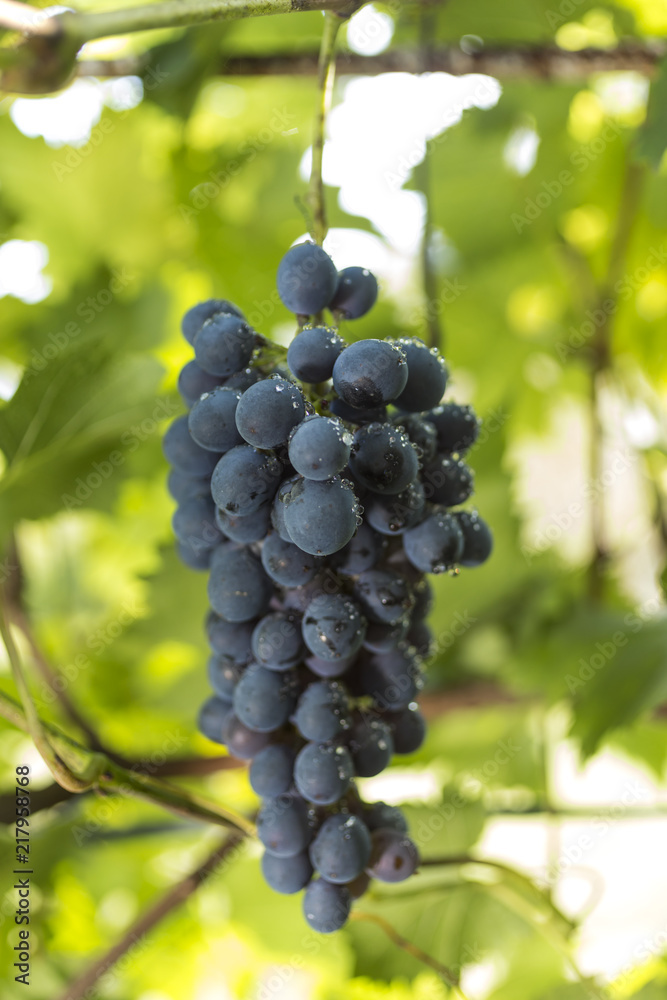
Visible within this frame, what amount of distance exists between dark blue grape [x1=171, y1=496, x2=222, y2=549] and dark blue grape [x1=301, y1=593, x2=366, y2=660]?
8 centimetres

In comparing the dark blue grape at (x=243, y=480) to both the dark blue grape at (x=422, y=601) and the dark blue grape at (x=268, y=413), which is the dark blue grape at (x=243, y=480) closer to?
the dark blue grape at (x=268, y=413)

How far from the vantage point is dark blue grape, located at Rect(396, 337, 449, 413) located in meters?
0.41

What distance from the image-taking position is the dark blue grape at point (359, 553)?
0.42 meters

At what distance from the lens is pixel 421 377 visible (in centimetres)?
41

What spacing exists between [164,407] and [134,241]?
20.6 inches

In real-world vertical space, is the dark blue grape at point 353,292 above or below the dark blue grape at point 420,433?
above

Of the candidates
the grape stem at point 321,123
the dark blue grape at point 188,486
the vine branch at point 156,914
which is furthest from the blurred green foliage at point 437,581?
the grape stem at point 321,123

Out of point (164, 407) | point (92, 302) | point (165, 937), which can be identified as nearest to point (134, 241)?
point (92, 302)

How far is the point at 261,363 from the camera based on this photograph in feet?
1.43

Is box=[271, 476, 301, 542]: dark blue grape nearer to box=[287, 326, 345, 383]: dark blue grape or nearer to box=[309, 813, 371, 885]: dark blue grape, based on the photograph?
box=[287, 326, 345, 383]: dark blue grape

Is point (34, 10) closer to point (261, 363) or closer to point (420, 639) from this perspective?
point (261, 363)

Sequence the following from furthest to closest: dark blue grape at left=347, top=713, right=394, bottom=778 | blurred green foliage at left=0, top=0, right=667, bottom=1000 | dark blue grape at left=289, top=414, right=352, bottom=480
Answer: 1. blurred green foliage at left=0, top=0, right=667, bottom=1000
2. dark blue grape at left=347, top=713, right=394, bottom=778
3. dark blue grape at left=289, top=414, right=352, bottom=480

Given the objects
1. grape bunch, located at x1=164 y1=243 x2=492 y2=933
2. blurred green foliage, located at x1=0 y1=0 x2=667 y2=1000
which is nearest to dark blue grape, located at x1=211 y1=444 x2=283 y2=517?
grape bunch, located at x1=164 y1=243 x2=492 y2=933

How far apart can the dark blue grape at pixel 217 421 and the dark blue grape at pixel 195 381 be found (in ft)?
0.12
